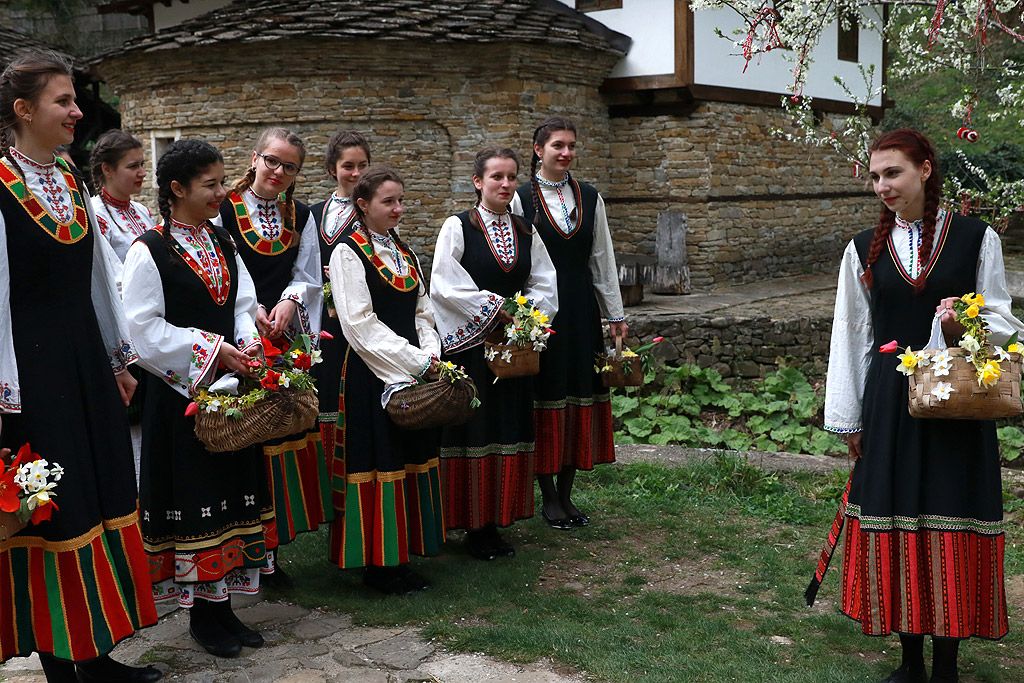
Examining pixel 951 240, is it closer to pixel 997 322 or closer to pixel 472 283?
pixel 997 322

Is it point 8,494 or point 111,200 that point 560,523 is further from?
point 8,494

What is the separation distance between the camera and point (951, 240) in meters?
3.29

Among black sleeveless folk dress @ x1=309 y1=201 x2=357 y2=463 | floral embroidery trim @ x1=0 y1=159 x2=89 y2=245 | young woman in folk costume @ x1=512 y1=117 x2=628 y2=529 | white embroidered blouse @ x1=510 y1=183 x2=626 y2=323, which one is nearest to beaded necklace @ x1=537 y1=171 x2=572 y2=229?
young woman in folk costume @ x1=512 y1=117 x2=628 y2=529

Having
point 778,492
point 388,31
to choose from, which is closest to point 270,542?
point 778,492

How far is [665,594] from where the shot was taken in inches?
173

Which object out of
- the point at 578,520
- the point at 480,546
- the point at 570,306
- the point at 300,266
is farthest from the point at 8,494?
the point at 578,520

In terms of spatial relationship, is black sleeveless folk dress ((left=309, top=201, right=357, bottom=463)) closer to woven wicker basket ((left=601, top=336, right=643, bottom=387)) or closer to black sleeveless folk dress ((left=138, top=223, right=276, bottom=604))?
black sleeveless folk dress ((left=138, top=223, right=276, bottom=604))

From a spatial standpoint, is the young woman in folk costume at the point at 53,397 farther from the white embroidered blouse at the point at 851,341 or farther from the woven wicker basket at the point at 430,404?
the white embroidered blouse at the point at 851,341

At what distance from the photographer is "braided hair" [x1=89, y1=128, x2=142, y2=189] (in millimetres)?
4422

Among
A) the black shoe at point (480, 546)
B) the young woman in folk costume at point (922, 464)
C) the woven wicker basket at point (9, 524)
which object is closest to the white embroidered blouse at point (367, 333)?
the black shoe at point (480, 546)

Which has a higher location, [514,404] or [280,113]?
[280,113]

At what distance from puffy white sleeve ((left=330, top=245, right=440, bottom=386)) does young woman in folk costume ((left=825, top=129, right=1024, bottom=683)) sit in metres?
1.84

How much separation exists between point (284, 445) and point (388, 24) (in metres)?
9.08

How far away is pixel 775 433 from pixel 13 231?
22.6 ft
